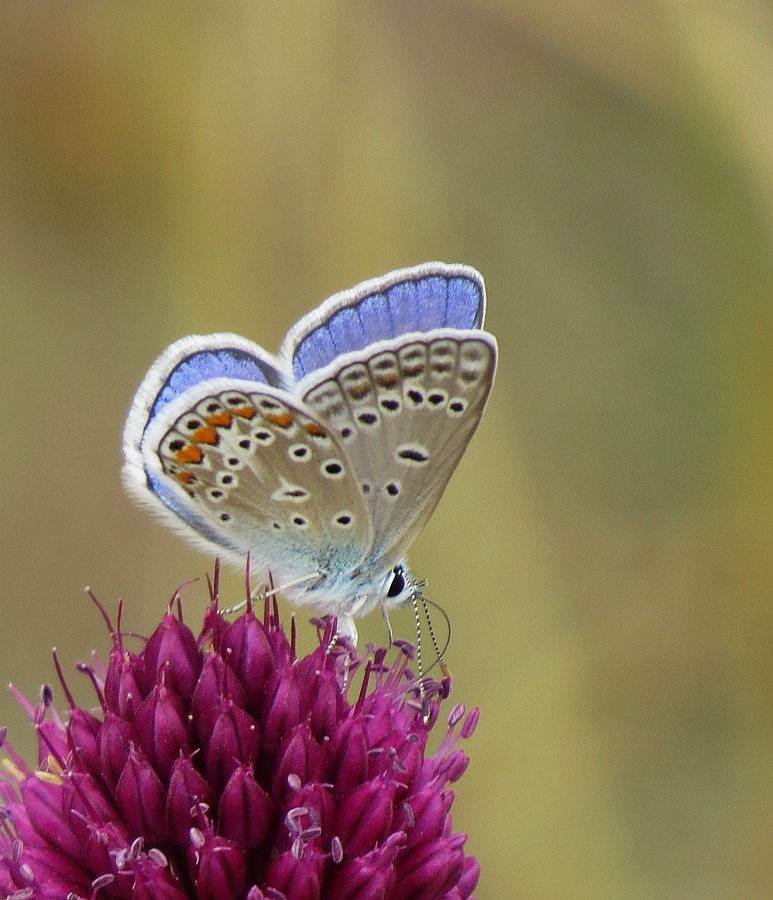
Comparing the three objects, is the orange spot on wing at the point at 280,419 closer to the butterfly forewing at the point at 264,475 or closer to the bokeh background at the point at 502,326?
the butterfly forewing at the point at 264,475

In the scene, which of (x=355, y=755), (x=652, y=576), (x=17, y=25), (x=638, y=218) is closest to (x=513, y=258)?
(x=638, y=218)

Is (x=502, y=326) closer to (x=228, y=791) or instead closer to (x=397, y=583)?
(x=397, y=583)

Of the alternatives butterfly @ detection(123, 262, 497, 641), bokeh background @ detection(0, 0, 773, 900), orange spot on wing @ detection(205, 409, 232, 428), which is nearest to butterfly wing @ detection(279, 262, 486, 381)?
butterfly @ detection(123, 262, 497, 641)

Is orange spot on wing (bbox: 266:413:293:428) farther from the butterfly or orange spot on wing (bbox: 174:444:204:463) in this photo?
orange spot on wing (bbox: 174:444:204:463)

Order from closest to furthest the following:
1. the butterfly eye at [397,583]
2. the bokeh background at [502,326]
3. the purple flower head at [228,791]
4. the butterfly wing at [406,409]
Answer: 1. the purple flower head at [228,791]
2. the butterfly wing at [406,409]
3. the butterfly eye at [397,583]
4. the bokeh background at [502,326]

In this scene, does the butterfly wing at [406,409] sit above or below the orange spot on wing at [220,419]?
above

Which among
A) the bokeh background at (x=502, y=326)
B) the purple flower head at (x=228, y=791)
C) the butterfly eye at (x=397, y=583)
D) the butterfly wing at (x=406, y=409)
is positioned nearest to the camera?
the purple flower head at (x=228, y=791)

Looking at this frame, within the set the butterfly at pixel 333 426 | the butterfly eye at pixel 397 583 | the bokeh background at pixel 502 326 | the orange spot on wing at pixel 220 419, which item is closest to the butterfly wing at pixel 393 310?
the butterfly at pixel 333 426
